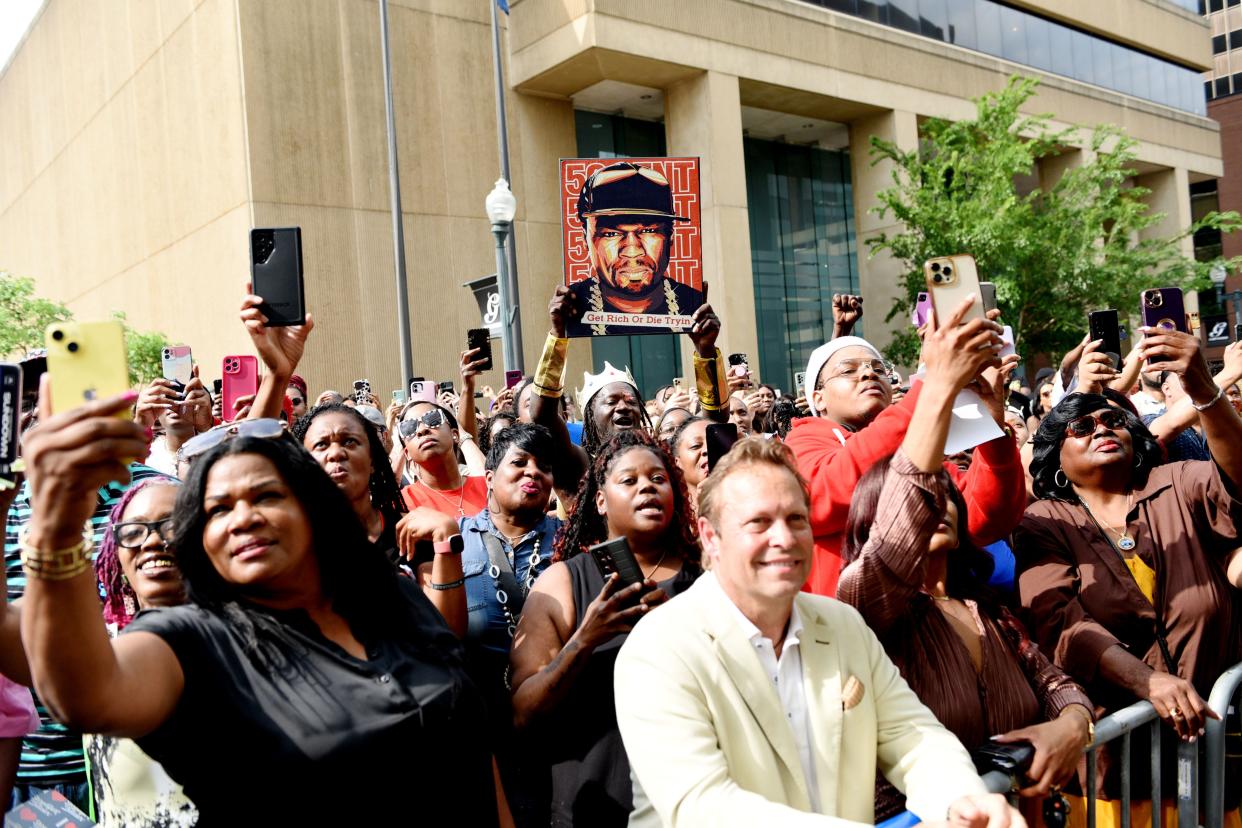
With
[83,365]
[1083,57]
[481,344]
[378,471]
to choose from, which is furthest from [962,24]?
[83,365]

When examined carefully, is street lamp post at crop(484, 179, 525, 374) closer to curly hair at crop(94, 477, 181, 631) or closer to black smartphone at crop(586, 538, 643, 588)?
curly hair at crop(94, 477, 181, 631)

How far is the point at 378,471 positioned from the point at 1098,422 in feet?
9.97

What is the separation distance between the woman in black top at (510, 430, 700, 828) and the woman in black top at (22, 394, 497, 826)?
52 centimetres

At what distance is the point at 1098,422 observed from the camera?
412 cm

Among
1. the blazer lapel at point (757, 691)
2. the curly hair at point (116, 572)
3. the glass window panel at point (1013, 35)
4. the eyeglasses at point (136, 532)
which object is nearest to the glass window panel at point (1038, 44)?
the glass window panel at point (1013, 35)

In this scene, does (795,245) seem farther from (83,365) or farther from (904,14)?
(83,365)

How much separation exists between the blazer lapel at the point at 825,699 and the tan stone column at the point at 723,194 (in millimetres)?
19853

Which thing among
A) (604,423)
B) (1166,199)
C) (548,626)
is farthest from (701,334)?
(1166,199)

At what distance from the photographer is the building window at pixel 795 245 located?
2819 centimetres

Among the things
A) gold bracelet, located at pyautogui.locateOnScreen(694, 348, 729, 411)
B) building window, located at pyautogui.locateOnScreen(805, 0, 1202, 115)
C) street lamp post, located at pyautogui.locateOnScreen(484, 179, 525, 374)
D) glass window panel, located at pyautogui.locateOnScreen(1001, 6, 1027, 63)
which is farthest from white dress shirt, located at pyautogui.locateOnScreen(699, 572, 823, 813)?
glass window panel, located at pyautogui.locateOnScreen(1001, 6, 1027, 63)

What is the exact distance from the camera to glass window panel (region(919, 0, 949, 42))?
27.3m

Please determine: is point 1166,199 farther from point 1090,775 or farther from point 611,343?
point 1090,775

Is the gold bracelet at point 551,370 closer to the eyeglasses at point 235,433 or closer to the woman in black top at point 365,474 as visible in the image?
the woman in black top at point 365,474

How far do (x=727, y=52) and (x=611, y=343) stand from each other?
729 centimetres
